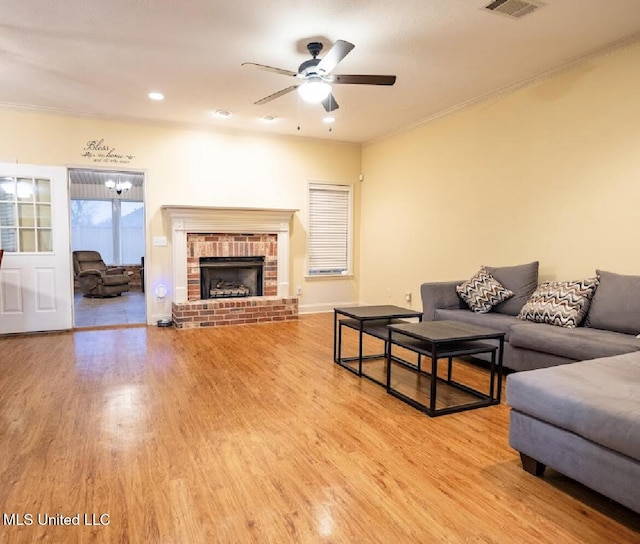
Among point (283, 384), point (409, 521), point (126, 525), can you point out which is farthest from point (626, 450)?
point (283, 384)

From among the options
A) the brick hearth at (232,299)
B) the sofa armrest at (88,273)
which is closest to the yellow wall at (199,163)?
the brick hearth at (232,299)

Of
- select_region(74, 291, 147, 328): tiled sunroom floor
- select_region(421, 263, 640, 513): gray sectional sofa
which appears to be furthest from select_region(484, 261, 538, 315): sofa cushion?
select_region(74, 291, 147, 328): tiled sunroom floor

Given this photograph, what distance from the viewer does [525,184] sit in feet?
14.5

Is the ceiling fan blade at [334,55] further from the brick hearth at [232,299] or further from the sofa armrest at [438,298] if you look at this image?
the brick hearth at [232,299]

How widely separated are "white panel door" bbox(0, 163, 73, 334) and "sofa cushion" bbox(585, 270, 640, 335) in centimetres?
578

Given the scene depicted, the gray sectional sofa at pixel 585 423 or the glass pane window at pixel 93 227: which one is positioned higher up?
the glass pane window at pixel 93 227

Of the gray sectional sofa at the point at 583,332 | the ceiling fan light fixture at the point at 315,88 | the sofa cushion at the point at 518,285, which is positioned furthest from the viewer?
the sofa cushion at the point at 518,285

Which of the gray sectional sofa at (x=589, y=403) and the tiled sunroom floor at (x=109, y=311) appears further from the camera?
the tiled sunroom floor at (x=109, y=311)

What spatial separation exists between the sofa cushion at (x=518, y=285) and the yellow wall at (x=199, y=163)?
10.7 feet

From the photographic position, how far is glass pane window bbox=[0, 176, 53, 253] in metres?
5.17

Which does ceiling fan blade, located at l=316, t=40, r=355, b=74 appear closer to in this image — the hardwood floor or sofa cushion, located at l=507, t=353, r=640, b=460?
sofa cushion, located at l=507, t=353, r=640, b=460

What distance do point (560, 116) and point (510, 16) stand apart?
53.1 inches

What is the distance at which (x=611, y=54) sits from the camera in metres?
3.59

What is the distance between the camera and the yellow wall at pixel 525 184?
11.8 ft
